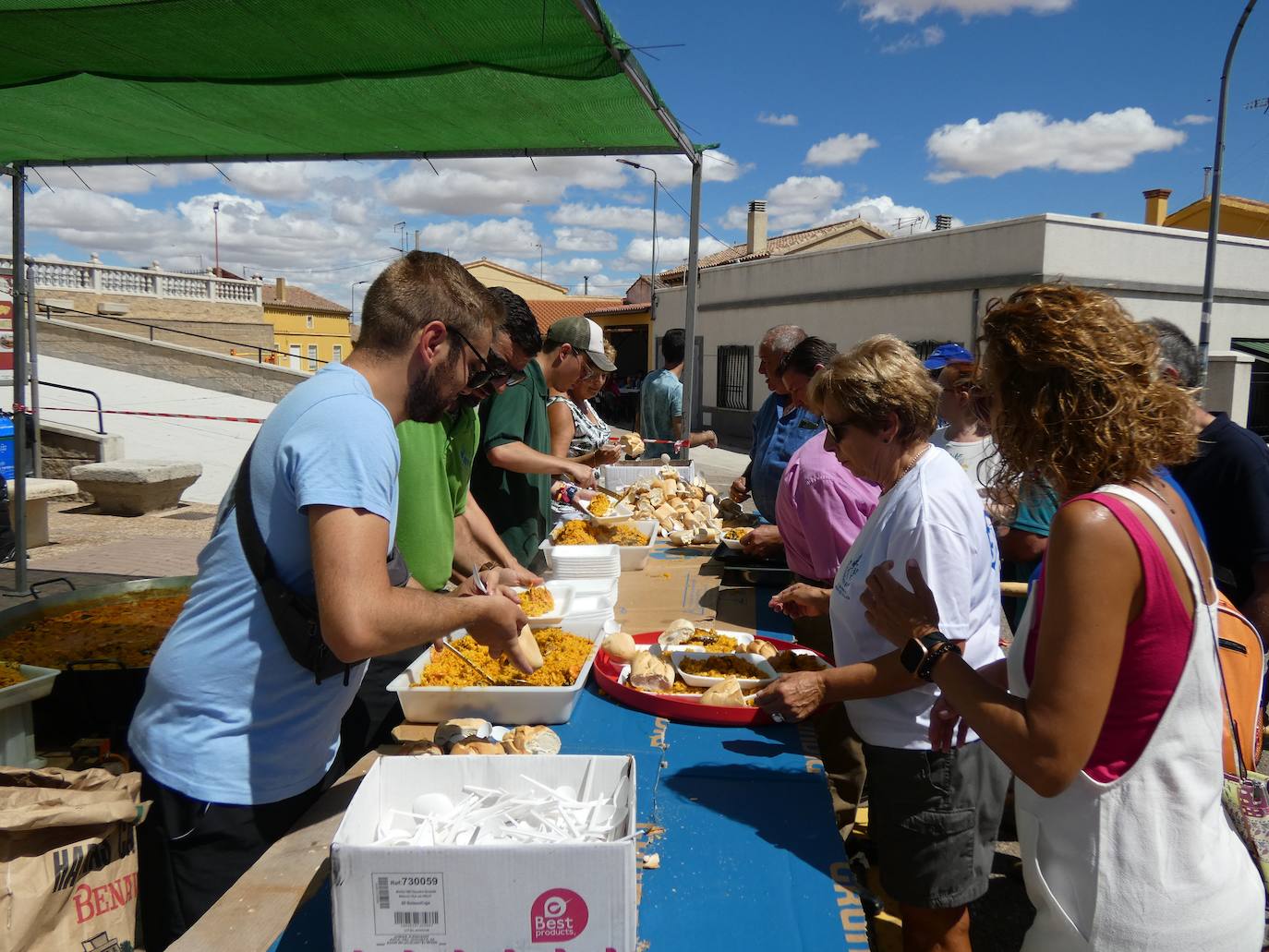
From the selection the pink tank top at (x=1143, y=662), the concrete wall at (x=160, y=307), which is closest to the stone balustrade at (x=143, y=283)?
the concrete wall at (x=160, y=307)

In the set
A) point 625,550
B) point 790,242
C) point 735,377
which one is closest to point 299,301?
point 790,242

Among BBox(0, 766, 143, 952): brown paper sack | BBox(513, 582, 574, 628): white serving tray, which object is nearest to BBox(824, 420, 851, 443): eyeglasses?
BBox(513, 582, 574, 628): white serving tray

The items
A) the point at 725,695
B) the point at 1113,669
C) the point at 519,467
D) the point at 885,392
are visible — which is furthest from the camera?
the point at 519,467

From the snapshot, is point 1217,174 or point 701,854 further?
point 1217,174

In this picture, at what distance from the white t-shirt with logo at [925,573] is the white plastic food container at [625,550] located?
4.77 feet

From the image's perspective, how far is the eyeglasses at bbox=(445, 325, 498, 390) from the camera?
1.80 m

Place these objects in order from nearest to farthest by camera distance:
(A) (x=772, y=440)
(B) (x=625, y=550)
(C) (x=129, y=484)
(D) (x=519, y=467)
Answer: (D) (x=519, y=467)
(B) (x=625, y=550)
(A) (x=772, y=440)
(C) (x=129, y=484)

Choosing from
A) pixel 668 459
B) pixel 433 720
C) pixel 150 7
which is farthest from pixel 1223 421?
pixel 668 459

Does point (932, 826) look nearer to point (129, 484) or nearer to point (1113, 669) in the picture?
point (1113, 669)

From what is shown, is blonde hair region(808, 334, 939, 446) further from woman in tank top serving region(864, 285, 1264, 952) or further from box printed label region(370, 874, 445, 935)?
box printed label region(370, 874, 445, 935)

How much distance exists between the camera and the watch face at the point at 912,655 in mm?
1596

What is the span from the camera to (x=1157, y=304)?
16938 millimetres

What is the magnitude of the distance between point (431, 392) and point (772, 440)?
2.94 m

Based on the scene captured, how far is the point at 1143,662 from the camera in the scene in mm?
1327
